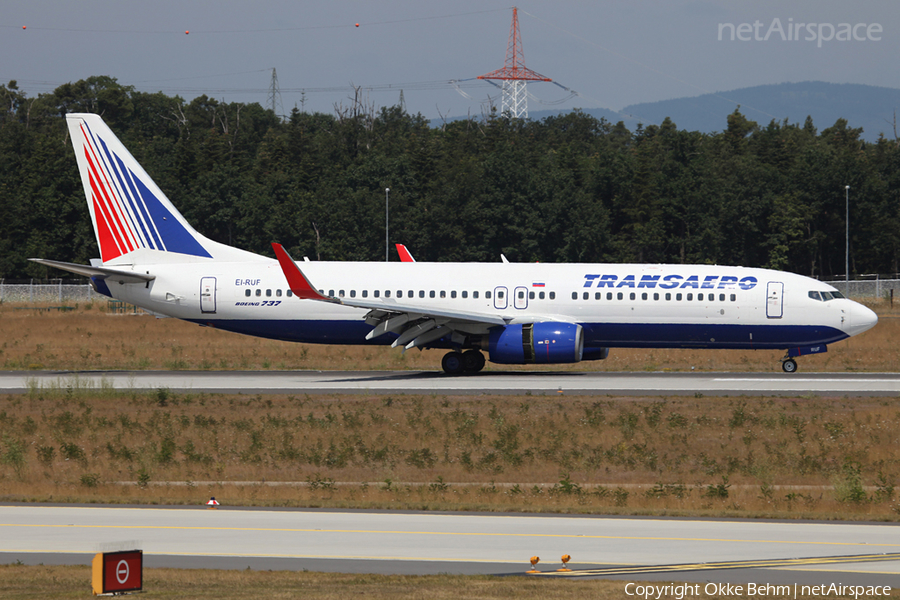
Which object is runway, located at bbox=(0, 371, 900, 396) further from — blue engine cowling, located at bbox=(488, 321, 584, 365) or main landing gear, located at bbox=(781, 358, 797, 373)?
blue engine cowling, located at bbox=(488, 321, 584, 365)

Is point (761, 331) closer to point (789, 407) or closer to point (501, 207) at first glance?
point (789, 407)

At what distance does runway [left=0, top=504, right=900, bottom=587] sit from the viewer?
12.9 m

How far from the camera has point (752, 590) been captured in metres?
11.6

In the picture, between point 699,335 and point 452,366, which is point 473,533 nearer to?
point 452,366

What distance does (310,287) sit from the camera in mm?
33844

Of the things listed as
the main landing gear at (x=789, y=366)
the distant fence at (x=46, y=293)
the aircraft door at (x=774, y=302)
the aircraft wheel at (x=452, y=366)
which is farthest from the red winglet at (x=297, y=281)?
the distant fence at (x=46, y=293)

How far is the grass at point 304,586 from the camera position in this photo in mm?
11427

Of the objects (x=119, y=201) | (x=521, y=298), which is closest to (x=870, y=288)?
(x=521, y=298)

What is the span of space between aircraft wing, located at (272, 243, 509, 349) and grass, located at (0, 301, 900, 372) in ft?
15.9

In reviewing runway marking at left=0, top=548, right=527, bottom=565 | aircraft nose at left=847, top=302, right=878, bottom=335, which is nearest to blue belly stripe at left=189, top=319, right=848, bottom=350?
aircraft nose at left=847, top=302, right=878, bottom=335

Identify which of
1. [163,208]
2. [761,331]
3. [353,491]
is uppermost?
[163,208]

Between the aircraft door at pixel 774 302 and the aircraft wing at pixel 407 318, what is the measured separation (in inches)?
364

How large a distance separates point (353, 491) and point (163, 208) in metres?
22.6

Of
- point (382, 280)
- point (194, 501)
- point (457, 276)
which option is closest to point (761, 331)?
point (457, 276)
